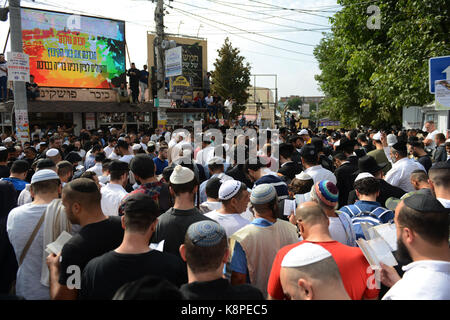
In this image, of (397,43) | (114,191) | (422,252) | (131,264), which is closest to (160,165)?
(114,191)

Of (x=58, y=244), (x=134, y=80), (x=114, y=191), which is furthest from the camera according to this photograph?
(x=134, y=80)

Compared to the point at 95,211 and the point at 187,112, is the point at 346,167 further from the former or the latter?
the point at 187,112

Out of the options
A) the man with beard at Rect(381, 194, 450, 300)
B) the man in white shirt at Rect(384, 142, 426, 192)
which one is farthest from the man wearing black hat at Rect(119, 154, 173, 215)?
the man in white shirt at Rect(384, 142, 426, 192)


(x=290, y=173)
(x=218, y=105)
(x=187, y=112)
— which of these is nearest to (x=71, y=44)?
(x=187, y=112)

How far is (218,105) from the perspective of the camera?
26500mm

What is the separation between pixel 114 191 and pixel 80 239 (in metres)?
1.88

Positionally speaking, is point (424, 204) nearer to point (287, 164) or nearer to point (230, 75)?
point (287, 164)

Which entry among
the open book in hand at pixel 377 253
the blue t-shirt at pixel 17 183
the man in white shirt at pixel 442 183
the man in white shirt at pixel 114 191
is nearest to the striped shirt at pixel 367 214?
the man in white shirt at pixel 442 183

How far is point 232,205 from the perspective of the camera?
3422mm

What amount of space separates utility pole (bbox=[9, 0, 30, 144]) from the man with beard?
10593mm

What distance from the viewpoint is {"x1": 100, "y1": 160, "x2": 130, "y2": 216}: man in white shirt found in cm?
438

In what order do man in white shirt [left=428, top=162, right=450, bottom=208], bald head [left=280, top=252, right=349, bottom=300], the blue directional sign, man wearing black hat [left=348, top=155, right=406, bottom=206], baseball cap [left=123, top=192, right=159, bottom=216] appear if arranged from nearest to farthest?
bald head [left=280, top=252, right=349, bottom=300]
baseball cap [left=123, top=192, right=159, bottom=216]
man in white shirt [left=428, top=162, right=450, bottom=208]
man wearing black hat [left=348, top=155, right=406, bottom=206]
the blue directional sign

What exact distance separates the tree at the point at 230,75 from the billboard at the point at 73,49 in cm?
1330

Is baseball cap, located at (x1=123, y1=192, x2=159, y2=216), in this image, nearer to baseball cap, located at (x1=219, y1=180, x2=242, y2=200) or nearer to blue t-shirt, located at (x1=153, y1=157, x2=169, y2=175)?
baseball cap, located at (x1=219, y1=180, x2=242, y2=200)
